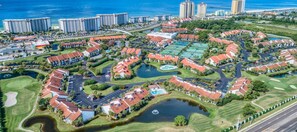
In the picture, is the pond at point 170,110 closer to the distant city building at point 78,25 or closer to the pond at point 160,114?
the pond at point 160,114

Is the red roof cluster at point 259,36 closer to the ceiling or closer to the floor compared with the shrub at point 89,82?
closer to the ceiling

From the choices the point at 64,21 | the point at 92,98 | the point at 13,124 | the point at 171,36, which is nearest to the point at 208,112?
the point at 92,98

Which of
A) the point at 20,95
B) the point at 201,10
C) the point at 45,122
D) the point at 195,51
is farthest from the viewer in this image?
the point at 201,10

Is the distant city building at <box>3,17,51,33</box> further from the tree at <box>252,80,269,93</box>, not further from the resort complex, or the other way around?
the tree at <box>252,80,269,93</box>

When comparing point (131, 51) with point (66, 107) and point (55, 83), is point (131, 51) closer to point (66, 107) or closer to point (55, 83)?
point (55, 83)

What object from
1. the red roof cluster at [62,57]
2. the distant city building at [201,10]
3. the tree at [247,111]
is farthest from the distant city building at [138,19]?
the tree at [247,111]

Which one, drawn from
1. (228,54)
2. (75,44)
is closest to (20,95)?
(75,44)
